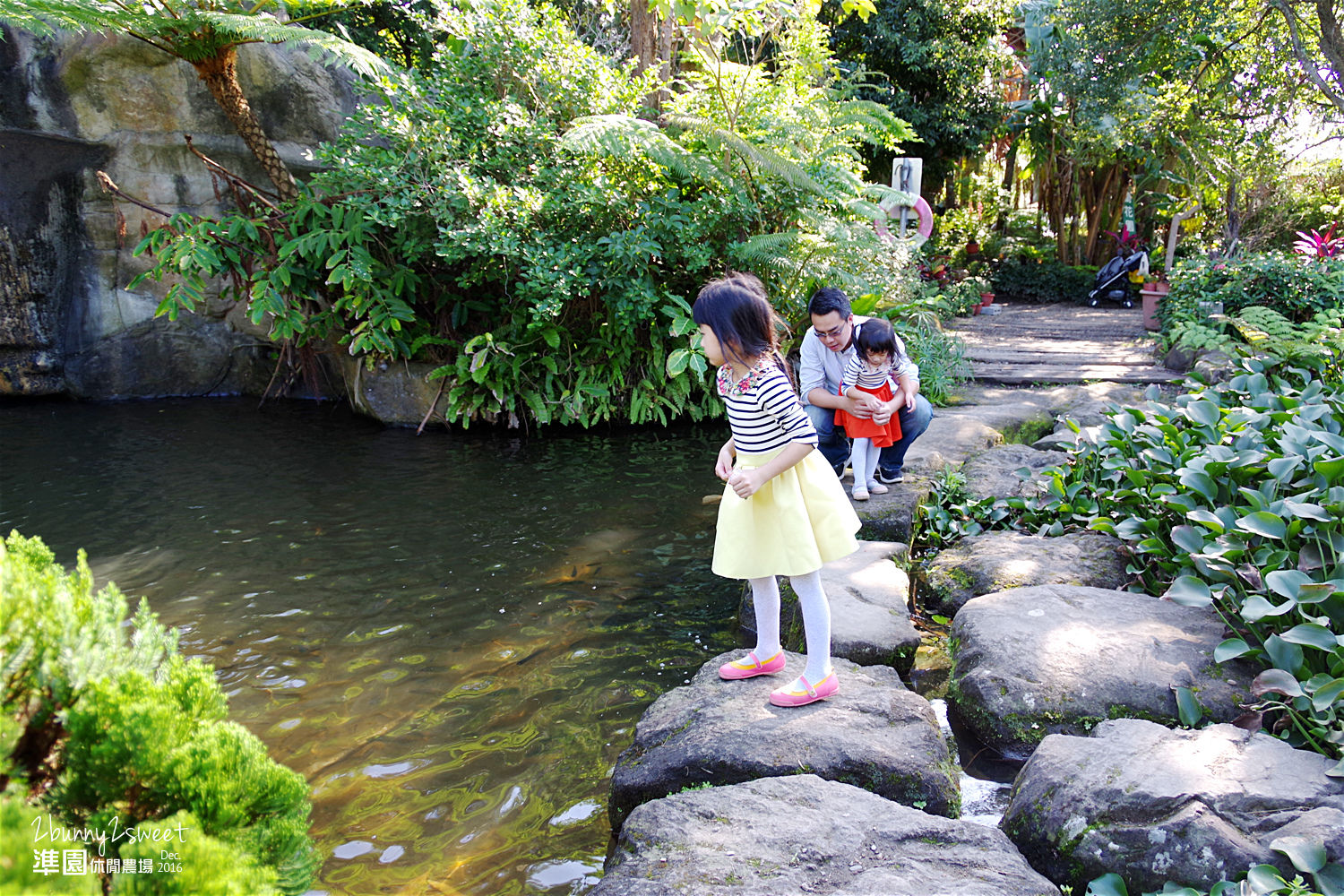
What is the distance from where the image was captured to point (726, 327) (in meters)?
Result: 2.71

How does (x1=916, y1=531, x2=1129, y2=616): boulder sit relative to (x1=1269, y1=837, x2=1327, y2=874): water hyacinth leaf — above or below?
above

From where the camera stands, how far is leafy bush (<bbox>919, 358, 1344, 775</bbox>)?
264 centimetres

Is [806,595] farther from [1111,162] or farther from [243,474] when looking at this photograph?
[1111,162]

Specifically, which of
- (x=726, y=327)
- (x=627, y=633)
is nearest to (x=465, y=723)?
(x=627, y=633)

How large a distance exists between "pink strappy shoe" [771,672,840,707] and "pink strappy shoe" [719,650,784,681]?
19 centimetres

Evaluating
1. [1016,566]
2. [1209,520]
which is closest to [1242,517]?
[1209,520]

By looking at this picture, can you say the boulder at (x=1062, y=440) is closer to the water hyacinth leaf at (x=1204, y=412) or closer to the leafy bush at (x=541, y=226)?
the water hyacinth leaf at (x=1204, y=412)

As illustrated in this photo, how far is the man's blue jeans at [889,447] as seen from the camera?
4.90 metres

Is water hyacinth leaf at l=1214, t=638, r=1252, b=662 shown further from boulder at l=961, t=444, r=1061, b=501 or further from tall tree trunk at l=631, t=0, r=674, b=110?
tall tree trunk at l=631, t=0, r=674, b=110

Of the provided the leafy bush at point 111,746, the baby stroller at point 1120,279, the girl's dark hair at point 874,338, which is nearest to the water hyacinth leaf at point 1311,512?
the girl's dark hair at point 874,338

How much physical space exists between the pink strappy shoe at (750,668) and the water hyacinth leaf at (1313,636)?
1643 mm

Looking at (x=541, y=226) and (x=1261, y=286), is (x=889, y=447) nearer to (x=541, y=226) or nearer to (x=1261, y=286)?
(x=541, y=226)

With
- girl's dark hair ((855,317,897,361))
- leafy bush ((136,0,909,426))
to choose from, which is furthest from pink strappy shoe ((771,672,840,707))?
leafy bush ((136,0,909,426))

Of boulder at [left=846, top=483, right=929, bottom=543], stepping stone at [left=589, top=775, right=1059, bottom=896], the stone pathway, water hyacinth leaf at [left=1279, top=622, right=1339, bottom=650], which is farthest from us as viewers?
the stone pathway
